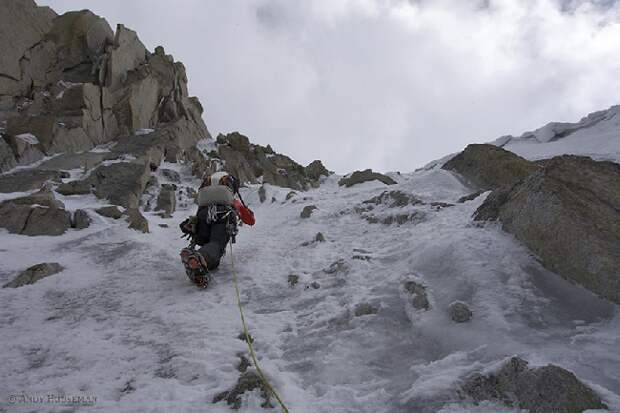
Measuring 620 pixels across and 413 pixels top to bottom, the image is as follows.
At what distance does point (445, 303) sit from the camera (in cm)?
543

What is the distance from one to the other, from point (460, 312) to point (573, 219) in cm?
218

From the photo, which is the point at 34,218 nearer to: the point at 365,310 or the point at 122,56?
the point at 365,310

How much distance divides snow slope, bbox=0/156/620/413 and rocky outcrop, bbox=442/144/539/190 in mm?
3740

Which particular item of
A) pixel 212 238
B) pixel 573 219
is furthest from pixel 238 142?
pixel 573 219

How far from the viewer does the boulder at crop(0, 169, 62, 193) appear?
1831cm

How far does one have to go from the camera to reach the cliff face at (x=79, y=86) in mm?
25453

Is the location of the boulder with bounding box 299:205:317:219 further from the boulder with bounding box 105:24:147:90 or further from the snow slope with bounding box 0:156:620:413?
the boulder with bounding box 105:24:147:90

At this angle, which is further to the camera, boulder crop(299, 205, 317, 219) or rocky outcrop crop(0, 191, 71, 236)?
boulder crop(299, 205, 317, 219)

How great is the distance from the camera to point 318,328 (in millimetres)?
5750

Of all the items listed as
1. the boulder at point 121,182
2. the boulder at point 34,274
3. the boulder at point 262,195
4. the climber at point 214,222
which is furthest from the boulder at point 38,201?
the boulder at point 262,195

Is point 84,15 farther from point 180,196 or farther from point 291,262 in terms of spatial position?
point 291,262

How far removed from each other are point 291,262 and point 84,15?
37.2 metres

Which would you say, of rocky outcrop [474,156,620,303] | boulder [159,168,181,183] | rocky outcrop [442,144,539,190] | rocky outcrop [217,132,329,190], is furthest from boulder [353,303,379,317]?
rocky outcrop [217,132,329,190]

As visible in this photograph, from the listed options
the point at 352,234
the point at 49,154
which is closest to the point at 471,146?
the point at 352,234
